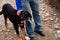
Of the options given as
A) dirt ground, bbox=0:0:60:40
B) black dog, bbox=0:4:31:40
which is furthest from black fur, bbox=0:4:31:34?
dirt ground, bbox=0:0:60:40

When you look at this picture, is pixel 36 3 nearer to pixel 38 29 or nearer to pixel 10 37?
pixel 38 29

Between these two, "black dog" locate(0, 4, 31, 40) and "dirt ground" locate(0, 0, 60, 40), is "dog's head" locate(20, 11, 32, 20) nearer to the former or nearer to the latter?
"black dog" locate(0, 4, 31, 40)

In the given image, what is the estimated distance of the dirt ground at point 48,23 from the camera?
5593 millimetres

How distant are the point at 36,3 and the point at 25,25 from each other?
24.5 inches

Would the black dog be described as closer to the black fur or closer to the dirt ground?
the black fur

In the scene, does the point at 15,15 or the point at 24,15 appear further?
the point at 15,15

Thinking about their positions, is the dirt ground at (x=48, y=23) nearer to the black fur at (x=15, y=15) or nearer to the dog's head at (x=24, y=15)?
the black fur at (x=15, y=15)

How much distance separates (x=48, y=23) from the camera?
20.1 feet

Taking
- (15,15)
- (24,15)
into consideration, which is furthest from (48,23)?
(24,15)

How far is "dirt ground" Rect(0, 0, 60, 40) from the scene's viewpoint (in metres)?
5.59

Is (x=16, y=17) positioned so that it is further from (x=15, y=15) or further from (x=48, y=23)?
(x=48, y=23)

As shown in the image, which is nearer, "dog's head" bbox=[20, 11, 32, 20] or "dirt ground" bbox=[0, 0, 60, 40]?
"dog's head" bbox=[20, 11, 32, 20]

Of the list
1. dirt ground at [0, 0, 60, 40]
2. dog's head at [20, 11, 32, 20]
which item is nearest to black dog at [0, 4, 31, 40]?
dog's head at [20, 11, 32, 20]

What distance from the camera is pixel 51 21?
6215 mm
